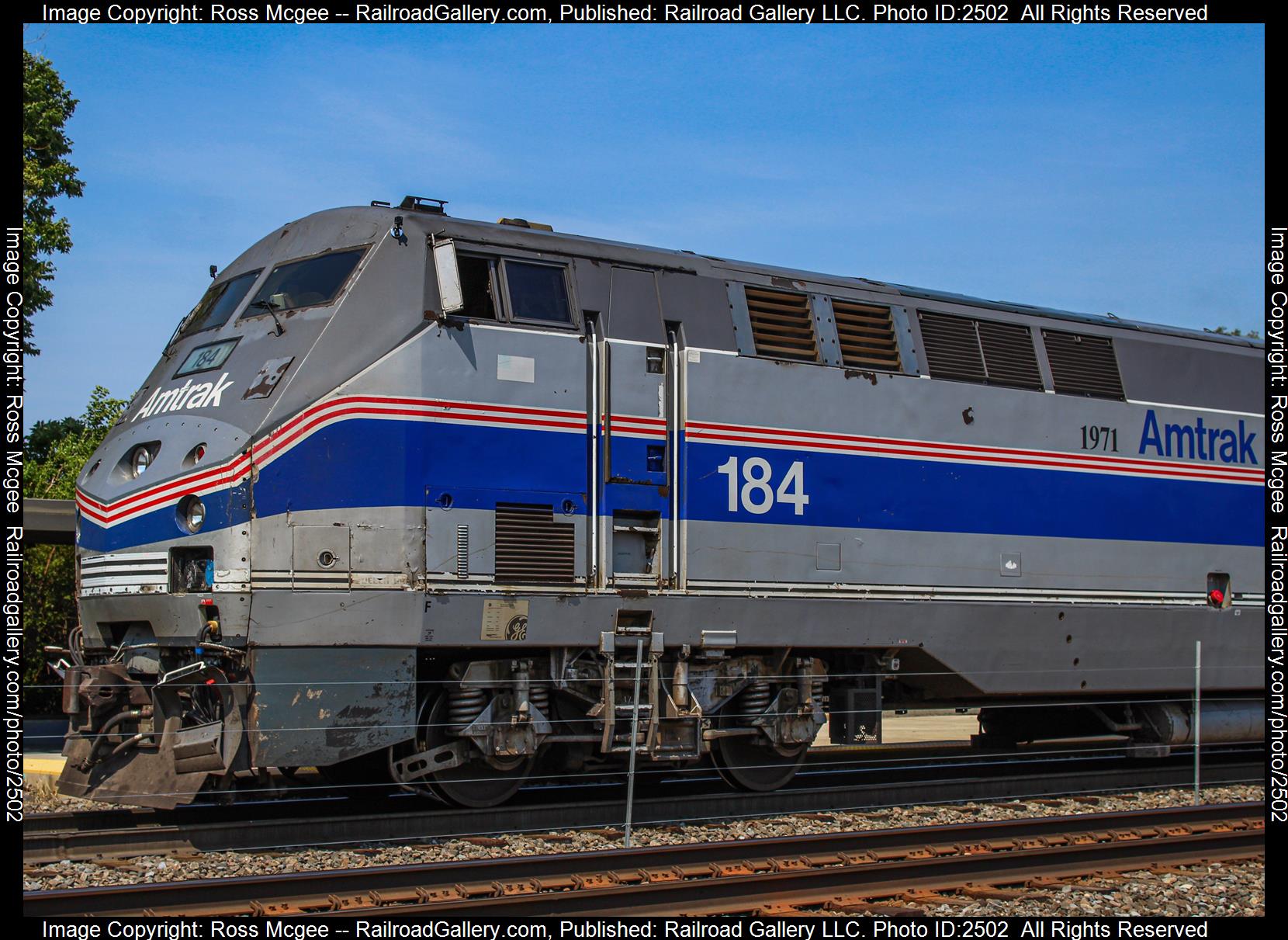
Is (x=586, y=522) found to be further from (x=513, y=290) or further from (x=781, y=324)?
(x=781, y=324)

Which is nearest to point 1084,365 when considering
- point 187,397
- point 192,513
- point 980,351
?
point 980,351

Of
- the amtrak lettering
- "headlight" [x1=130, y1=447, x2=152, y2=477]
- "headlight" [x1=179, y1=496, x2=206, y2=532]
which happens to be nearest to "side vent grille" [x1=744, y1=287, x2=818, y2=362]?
the amtrak lettering

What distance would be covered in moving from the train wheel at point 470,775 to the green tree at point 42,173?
15.8 metres

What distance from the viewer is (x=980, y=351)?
13117 mm

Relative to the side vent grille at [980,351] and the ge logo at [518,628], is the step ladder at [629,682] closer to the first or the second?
the ge logo at [518,628]

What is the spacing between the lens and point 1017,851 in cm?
918

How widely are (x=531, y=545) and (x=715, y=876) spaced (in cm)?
309

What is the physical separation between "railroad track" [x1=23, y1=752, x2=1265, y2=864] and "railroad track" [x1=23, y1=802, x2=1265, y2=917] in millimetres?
1584

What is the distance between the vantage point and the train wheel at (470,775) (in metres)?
10.4

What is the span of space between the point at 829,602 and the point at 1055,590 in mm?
2823

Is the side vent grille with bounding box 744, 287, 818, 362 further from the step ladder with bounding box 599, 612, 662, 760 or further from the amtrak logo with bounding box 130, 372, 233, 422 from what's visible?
the amtrak logo with bounding box 130, 372, 233, 422

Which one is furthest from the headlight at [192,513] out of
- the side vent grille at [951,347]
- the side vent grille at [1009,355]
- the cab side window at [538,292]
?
the side vent grille at [1009,355]

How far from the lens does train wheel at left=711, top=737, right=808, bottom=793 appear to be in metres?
11.9

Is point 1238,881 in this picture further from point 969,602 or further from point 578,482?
point 578,482
